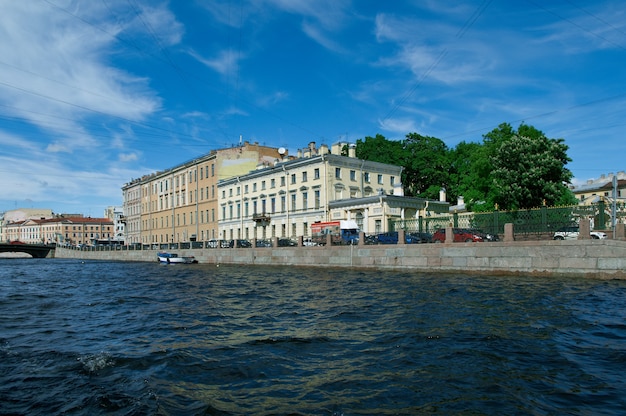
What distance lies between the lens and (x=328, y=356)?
730 cm

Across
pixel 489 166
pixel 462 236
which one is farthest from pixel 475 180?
pixel 462 236

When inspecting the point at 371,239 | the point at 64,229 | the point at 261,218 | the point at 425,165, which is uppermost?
the point at 425,165

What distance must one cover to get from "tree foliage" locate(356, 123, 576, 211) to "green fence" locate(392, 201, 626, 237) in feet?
→ 33.2

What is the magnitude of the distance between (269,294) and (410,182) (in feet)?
130

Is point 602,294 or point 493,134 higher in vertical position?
point 493,134

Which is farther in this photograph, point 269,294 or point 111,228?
point 111,228

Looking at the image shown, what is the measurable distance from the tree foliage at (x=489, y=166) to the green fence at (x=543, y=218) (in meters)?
10.1

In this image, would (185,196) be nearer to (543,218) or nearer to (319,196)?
(319,196)

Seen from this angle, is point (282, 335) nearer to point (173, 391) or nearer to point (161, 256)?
point (173, 391)

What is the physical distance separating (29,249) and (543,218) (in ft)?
267

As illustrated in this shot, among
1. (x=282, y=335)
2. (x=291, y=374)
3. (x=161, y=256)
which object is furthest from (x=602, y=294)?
(x=161, y=256)

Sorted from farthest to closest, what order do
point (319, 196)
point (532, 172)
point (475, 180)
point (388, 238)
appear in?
point (319, 196)
point (475, 180)
point (532, 172)
point (388, 238)

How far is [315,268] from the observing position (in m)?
28.0

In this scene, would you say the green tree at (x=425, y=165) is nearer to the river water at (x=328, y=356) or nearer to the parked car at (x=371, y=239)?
the parked car at (x=371, y=239)
